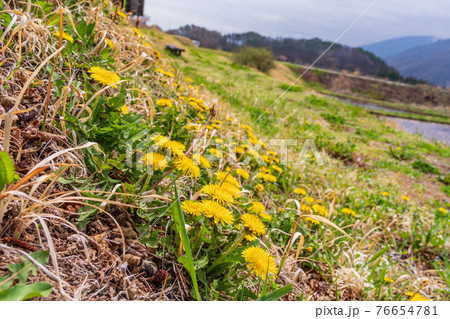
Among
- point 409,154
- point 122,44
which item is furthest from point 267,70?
point 122,44

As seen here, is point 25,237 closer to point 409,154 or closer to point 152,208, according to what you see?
point 152,208

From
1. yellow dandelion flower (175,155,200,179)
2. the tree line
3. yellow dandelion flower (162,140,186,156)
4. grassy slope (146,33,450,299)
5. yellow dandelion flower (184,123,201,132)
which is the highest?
the tree line

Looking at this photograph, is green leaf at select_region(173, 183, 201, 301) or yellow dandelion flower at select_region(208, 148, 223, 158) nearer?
green leaf at select_region(173, 183, 201, 301)

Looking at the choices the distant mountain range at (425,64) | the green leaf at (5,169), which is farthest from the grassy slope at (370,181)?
the distant mountain range at (425,64)

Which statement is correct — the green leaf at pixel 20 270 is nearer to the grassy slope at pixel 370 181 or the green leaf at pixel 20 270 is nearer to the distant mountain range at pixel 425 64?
the grassy slope at pixel 370 181

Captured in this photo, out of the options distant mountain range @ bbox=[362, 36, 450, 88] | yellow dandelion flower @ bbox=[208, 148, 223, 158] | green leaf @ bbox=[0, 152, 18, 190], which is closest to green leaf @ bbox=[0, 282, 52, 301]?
green leaf @ bbox=[0, 152, 18, 190]

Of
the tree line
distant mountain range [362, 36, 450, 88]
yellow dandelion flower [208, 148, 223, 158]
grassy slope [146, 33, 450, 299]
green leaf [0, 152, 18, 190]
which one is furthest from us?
distant mountain range [362, 36, 450, 88]

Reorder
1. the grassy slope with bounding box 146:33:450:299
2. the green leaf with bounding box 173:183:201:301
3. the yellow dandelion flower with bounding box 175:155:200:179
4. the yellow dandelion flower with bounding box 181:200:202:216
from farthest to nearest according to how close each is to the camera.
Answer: the grassy slope with bounding box 146:33:450:299
the yellow dandelion flower with bounding box 175:155:200:179
the yellow dandelion flower with bounding box 181:200:202:216
the green leaf with bounding box 173:183:201:301

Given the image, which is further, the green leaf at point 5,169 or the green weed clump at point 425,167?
the green weed clump at point 425,167

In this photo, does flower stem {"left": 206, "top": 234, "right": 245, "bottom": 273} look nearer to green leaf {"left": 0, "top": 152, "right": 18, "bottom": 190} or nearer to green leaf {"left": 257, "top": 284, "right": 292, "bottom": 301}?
green leaf {"left": 257, "top": 284, "right": 292, "bottom": 301}

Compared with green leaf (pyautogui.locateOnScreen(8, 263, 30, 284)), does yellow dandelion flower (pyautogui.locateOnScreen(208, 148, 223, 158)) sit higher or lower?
higher

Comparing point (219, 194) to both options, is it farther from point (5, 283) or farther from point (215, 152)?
point (215, 152)
